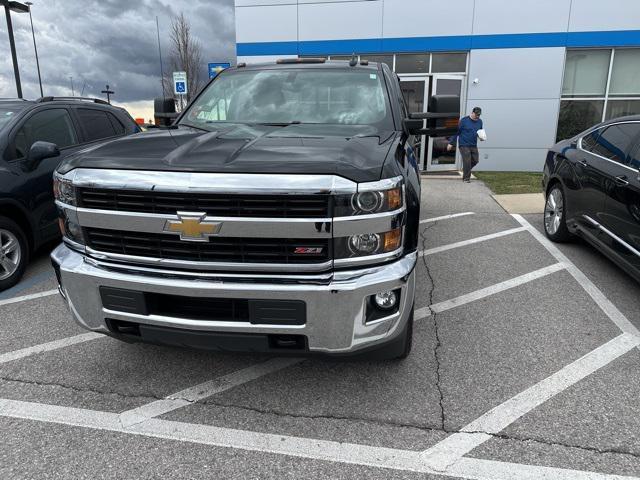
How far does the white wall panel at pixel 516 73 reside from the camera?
1322cm

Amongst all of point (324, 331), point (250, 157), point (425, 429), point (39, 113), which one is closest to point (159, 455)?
point (324, 331)

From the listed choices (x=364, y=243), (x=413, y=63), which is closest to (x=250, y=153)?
(x=364, y=243)

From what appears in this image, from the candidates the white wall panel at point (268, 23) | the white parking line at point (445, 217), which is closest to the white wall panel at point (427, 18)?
the white wall panel at point (268, 23)

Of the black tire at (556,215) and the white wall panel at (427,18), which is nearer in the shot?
the black tire at (556,215)

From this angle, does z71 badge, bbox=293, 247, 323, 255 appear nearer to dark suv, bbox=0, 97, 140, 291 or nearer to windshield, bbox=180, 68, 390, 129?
windshield, bbox=180, 68, 390, 129

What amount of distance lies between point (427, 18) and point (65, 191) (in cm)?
1284

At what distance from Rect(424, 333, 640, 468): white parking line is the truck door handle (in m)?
1.43

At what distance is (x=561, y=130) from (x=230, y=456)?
556 inches

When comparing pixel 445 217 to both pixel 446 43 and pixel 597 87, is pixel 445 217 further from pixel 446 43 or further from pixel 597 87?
pixel 597 87

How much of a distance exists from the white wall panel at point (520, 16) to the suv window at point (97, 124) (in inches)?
412

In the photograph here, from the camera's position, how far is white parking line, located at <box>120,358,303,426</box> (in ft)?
9.20

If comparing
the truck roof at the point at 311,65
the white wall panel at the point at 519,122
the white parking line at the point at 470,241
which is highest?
the truck roof at the point at 311,65

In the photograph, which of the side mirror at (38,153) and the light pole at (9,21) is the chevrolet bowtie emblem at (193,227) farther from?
the light pole at (9,21)

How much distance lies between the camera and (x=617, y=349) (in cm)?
356
